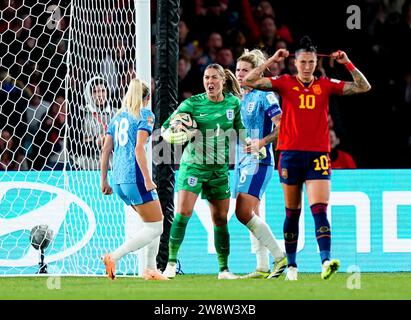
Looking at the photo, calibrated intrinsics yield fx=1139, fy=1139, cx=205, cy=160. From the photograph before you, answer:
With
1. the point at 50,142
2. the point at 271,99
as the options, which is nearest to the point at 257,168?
the point at 271,99

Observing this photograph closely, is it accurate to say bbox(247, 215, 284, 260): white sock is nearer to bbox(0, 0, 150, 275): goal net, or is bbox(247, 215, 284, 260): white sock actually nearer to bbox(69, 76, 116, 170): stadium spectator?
bbox(0, 0, 150, 275): goal net

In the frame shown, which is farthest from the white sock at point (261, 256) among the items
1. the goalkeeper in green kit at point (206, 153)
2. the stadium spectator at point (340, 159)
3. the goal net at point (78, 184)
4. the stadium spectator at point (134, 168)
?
the stadium spectator at point (340, 159)

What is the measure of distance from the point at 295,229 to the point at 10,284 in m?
2.32

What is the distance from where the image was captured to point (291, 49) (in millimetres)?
14562

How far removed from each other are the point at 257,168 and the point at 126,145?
128 cm

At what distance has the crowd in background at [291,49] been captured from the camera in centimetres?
1221

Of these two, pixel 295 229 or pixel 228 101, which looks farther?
pixel 228 101

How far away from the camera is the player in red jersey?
8906mm

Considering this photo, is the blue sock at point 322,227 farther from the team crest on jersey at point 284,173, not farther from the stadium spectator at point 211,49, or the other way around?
the stadium spectator at point 211,49

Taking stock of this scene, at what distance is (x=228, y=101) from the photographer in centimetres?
980

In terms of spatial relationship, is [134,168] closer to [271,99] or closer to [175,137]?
[175,137]
